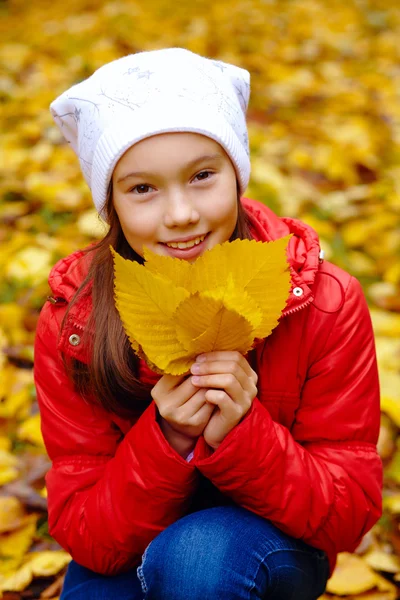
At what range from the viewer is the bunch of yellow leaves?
2.93ft

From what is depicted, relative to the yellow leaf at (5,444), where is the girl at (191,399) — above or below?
above

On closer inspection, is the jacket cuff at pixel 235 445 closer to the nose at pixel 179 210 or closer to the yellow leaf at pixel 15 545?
the nose at pixel 179 210

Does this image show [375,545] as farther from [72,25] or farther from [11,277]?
[72,25]

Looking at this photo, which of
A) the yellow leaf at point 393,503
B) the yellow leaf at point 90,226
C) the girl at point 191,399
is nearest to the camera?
the girl at point 191,399

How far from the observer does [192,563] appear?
112cm

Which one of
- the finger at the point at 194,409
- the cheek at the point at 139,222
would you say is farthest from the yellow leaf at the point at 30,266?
the finger at the point at 194,409

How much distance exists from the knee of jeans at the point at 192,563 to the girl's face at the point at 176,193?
1.41ft

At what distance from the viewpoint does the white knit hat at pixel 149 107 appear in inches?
43.6

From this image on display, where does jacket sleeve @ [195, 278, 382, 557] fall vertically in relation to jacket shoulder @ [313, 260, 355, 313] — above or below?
below

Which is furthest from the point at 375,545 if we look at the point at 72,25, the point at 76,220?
the point at 72,25

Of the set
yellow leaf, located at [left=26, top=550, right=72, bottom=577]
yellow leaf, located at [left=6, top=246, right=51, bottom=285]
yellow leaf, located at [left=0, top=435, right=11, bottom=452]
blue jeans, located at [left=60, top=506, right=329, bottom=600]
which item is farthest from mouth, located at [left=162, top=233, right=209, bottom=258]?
yellow leaf, located at [left=6, top=246, right=51, bottom=285]

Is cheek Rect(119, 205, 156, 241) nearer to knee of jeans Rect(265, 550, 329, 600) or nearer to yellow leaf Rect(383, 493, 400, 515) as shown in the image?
knee of jeans Rect(265, 550, 329, 600)

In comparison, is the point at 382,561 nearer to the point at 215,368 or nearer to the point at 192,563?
the point at 192,563

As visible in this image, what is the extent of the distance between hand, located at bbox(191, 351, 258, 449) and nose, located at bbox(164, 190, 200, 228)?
0.21 meters
